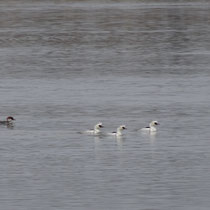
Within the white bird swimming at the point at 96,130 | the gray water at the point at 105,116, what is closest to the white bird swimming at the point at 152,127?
the gray water at the point at 105,116

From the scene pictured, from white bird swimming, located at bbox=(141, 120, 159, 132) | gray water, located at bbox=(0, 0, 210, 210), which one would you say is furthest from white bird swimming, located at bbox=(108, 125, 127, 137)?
white bird swimming, located at bbox=(141, 120, 159, 132)

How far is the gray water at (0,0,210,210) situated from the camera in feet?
103

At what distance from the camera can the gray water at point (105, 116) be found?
31.2 metres

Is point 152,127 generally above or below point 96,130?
above

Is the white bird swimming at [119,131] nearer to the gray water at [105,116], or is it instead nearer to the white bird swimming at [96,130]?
the gray water at [105,116]

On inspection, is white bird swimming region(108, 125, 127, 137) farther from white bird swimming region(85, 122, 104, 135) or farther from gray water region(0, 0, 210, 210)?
white bird swimming region(85, 122, 104, 135)

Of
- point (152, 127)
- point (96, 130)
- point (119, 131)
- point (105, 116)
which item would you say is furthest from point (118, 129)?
point (105, 116)

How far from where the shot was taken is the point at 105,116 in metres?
43.2

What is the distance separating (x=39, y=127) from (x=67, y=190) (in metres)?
9.49

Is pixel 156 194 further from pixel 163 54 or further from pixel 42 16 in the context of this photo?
pixel 42 16

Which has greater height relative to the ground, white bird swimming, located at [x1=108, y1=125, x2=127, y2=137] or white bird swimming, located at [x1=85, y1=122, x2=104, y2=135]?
white bird swimming, located at [x1=85, y1=122, x2=104, y2=135]

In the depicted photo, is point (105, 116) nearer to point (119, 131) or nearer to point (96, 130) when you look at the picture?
point (96, 130)

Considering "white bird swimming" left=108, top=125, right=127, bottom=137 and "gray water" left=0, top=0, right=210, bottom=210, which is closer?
"gray water" left=0, top=0, right=210, bottom=210

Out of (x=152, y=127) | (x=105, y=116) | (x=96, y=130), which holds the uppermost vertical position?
(x=105, y=116)
